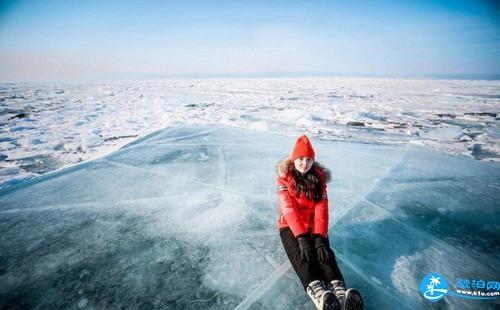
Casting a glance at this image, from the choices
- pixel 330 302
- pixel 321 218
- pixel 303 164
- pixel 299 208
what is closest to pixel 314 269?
pixel 330 302

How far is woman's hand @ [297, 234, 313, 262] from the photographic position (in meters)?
1.72

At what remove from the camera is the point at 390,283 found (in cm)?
183

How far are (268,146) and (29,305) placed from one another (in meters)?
4.27

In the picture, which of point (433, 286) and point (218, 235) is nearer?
point (433, 286)

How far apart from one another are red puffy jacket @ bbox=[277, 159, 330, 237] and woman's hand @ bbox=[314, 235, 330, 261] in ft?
0.20

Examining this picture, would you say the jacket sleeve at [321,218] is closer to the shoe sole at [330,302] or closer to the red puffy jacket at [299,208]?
the red puffy jacket at [299,208]

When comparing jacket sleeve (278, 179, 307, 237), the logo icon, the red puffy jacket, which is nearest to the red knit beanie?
the red puffy jacket

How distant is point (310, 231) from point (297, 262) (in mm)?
365

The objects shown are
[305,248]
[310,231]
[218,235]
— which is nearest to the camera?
[305,248]

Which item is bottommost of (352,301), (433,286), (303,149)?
(433,286)

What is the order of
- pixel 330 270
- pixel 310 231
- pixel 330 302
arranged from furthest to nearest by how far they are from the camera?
pixel 310 231 < pixel 330 270 < pixel 330 302

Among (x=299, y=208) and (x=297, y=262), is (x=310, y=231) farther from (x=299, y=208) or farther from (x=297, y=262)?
(x=297, y=262)

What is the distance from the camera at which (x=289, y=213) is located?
1.97 metres

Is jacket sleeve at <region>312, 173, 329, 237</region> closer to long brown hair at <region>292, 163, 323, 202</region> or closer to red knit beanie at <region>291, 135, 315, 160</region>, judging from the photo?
long brown hair at <region>292, 163, 323, 202</region>
